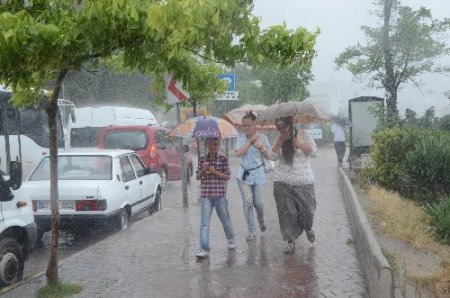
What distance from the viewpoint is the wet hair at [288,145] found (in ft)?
25.2

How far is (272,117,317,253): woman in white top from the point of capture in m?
7.68

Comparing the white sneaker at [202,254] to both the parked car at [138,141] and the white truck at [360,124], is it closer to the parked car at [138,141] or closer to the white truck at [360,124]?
the parked car at [138,141]

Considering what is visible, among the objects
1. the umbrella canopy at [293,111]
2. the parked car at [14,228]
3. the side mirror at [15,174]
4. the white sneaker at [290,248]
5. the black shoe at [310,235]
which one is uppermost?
the umbrella canopy at [293,111]

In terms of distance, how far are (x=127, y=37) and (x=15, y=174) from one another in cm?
222

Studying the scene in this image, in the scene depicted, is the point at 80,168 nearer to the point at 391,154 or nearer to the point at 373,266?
the point at 373,266

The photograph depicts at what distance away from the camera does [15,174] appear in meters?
6.84

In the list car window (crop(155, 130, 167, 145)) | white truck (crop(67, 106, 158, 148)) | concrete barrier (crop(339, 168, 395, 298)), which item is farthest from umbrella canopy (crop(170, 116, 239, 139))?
white truck (crop(67, 106, 158, 148))

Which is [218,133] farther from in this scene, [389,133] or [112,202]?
[389,133]

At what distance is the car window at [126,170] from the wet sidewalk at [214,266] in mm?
912

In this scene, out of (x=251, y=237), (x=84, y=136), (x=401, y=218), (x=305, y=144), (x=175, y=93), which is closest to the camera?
(x=305, y=144)

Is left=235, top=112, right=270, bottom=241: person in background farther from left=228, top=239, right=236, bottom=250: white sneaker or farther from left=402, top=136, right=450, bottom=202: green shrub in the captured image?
left=402, top=136, right=450, bottom=202: green shrub

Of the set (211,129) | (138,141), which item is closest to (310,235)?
(211,129)

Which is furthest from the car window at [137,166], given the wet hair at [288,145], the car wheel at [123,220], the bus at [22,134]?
the wet hair at [288,145]

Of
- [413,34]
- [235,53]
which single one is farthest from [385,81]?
[235,53]
